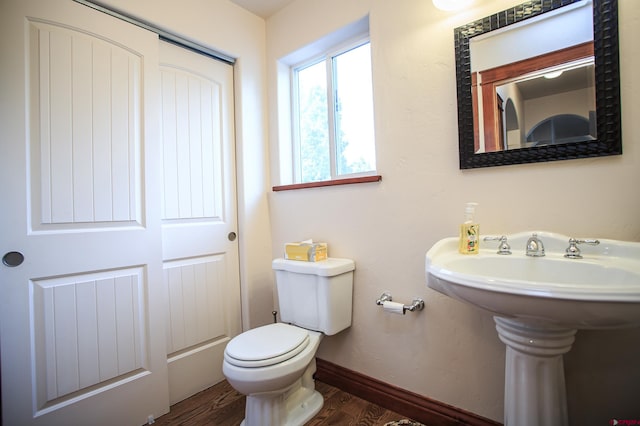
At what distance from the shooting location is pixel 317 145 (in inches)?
76.2

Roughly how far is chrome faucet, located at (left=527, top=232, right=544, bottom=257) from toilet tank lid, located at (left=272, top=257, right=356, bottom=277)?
0.77 metres

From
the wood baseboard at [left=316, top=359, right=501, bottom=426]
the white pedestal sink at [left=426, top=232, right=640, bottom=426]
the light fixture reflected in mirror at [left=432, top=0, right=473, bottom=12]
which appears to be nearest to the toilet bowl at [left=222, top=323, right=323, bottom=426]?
the wood baseboard at [left=316, top=359, right=501, bottom=426]

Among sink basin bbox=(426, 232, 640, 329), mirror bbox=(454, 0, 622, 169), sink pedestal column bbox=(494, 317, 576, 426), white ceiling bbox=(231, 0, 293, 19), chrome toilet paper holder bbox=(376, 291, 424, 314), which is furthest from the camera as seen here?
white ceiling bbox=(231, 0, 293, 19)

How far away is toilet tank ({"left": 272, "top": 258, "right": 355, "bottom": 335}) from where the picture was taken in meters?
1.45

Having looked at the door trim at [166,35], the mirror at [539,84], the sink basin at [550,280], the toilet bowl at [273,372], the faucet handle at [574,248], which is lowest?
the toilet bowl at [273,372]

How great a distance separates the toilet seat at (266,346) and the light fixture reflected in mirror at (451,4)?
153cm

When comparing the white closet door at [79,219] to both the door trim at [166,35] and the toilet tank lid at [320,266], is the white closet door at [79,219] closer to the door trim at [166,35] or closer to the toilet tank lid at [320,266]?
the door trim at [166,35]

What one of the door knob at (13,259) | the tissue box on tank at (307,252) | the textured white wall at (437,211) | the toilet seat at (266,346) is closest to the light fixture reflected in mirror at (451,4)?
the textured white wall at (437,211)

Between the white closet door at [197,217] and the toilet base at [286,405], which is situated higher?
the white closet door at [197,217]

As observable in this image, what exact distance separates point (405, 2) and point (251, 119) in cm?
105

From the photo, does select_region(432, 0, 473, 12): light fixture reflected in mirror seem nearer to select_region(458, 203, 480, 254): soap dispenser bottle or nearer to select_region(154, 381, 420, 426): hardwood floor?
select_region(458, 203, 480, 254): soap dispenser bottle

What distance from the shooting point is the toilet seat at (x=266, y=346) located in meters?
1.16

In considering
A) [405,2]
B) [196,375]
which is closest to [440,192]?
[405,2]

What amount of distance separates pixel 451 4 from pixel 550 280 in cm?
111
